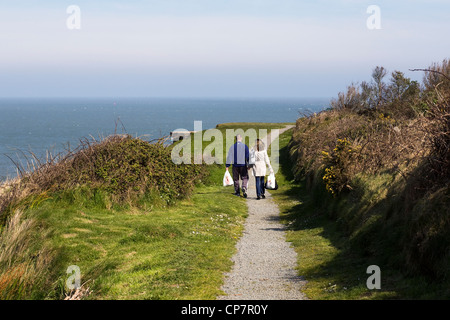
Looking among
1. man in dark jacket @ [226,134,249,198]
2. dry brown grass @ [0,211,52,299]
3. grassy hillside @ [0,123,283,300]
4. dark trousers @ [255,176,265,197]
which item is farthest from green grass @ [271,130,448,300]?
dry brown grass @ [0,211,52,299]

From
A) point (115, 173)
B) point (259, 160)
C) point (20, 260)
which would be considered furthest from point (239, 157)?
point (20, 260)

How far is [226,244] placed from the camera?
1381 cm

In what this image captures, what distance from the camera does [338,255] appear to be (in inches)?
477

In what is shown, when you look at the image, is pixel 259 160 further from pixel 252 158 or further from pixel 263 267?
pixel 263 267

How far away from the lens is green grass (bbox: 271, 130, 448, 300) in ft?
29.0

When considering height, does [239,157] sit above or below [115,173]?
above

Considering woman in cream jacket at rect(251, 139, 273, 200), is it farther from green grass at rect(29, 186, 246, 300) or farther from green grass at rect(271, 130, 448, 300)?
green grass at rect(29, 186, 246, 300)

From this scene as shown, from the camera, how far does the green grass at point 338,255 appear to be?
884 centimetres

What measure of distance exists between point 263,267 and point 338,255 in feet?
5.95

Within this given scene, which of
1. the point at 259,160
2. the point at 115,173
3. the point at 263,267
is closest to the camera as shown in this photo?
the point at 263,267

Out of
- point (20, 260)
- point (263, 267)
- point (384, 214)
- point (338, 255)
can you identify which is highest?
point (384, 214)
